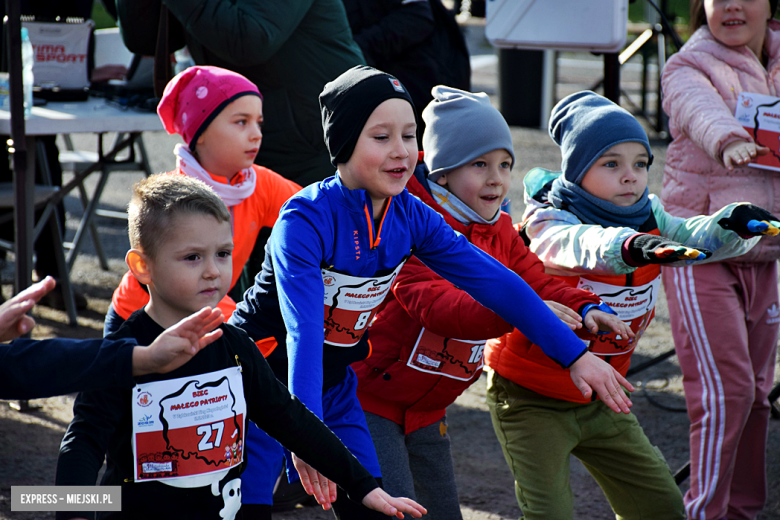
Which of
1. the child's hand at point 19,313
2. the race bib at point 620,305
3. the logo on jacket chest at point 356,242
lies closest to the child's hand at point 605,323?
the race bib at point 620,305

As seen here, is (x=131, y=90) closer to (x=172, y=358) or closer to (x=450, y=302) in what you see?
(x=450, y=302)

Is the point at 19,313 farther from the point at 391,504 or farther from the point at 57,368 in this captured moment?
the point at 391,504

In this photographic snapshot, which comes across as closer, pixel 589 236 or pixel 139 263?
pixel 139 263

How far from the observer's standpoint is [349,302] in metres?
2.24

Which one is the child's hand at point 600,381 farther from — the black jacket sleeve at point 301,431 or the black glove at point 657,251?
the black jacket sleeve at point 301,431

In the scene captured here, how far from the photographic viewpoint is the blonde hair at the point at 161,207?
187cm

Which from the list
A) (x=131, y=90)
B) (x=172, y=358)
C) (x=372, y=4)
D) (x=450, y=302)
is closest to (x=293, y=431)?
(x=172, y=358)

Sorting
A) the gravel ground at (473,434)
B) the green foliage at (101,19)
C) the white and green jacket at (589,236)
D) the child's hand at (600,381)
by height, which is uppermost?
the white and green jacket at (589,236)

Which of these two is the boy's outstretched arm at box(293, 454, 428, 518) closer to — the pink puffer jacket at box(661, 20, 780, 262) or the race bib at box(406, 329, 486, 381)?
the race bib at box(406, 329, 486, 381)

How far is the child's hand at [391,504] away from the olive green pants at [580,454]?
2.80 feet

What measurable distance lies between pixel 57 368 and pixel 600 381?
51.3 inches

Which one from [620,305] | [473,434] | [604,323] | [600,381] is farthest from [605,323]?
[473,434]

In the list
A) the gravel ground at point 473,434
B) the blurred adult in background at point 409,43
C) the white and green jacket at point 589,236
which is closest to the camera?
the white and green jacket at point 589,236

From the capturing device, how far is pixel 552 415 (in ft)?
8.66
